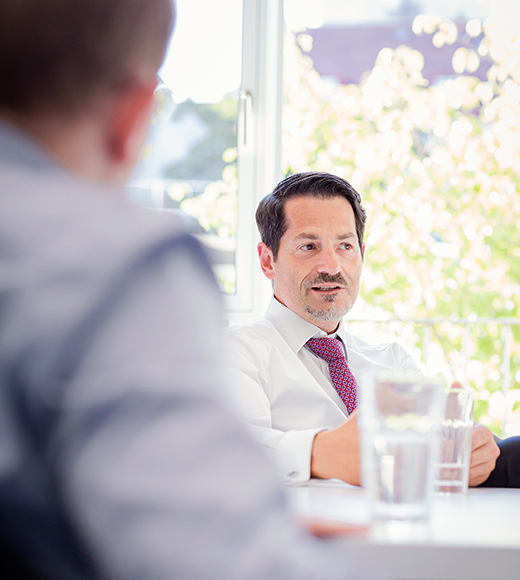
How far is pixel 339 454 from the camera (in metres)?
1.08

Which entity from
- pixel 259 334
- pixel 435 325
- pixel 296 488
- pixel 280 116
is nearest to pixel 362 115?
pixel 435 325

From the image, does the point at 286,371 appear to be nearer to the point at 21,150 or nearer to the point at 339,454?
the point at 339,454

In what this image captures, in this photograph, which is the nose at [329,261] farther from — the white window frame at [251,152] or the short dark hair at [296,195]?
the white window frame at [251,152]

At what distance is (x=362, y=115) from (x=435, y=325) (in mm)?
1805

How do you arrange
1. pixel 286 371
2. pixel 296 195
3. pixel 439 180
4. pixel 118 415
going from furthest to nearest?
pixel 439 180
pixel 296 195
pixel 286 371
pixel 118 415

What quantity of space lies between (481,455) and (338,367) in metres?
0.63

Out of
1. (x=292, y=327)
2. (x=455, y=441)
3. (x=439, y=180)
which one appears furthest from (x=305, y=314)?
(x=439, y=180)

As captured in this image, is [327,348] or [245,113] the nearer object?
[327,348]

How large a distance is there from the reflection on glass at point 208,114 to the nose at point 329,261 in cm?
84

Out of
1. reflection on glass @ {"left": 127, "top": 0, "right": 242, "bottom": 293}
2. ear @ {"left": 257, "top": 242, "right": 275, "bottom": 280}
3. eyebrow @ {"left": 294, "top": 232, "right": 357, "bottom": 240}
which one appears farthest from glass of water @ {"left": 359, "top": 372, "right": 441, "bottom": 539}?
reflection on glass @ {"left": 127, "top": 0, "right": 242, "bottom": 293}

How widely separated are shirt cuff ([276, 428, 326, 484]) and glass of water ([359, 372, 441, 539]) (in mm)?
461

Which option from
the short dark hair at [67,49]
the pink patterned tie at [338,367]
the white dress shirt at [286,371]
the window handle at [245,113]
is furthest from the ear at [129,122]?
the window handle at [245,113]

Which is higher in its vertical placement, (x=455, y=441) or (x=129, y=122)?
(x=129, y=122)

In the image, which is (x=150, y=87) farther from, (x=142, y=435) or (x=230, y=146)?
(x=230, y=146)
